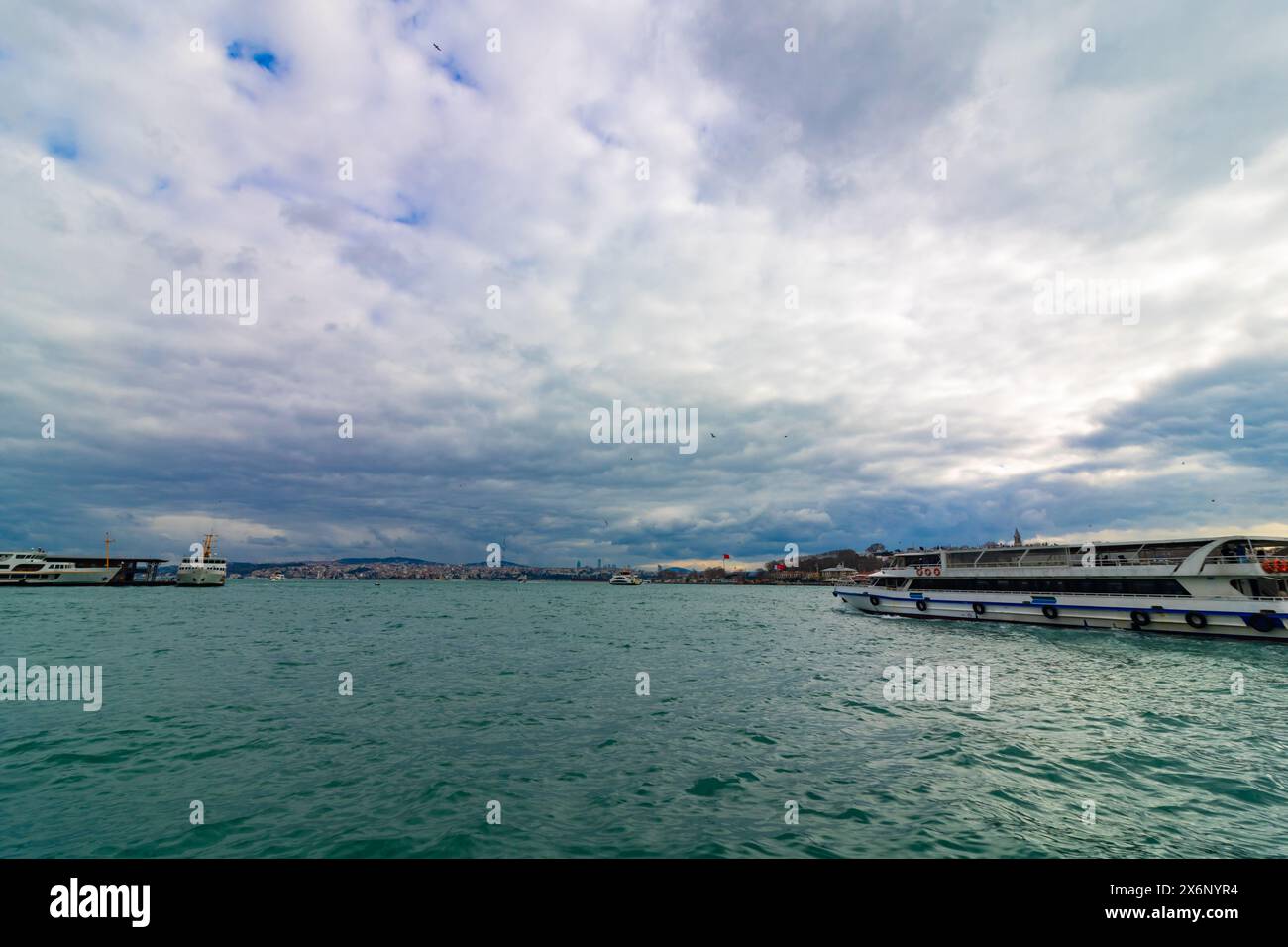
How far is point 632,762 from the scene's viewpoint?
1580cm

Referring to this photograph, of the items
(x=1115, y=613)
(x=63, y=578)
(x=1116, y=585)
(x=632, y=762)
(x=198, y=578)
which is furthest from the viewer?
(x=198, y=578)

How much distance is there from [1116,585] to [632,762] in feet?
198

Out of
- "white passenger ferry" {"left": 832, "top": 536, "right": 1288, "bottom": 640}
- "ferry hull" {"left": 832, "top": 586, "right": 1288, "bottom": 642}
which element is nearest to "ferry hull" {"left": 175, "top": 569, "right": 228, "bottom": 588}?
"white passenger ferry" {"left": 832, "top": 536, "right": 1288, "bottom": 640}

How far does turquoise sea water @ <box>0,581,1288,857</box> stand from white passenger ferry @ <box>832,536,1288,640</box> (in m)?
16.4

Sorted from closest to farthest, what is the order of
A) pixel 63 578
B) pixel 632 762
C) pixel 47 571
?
1. pixel 632 762
2. pixel 47 571
3. pixel 63 578

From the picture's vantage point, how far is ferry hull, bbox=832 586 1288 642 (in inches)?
1797

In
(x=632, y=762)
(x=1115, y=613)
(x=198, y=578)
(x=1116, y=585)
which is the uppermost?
(x=632, y=762)

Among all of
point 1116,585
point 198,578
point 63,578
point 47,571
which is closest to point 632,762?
point 1116,585

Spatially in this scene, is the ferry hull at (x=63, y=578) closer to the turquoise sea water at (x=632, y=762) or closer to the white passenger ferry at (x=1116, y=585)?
the turquoise sea water at (x=632, y=762)

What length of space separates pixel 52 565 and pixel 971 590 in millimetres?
195682

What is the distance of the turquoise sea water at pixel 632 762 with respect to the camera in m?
11.3

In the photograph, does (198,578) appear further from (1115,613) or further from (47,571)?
(1115,613)
